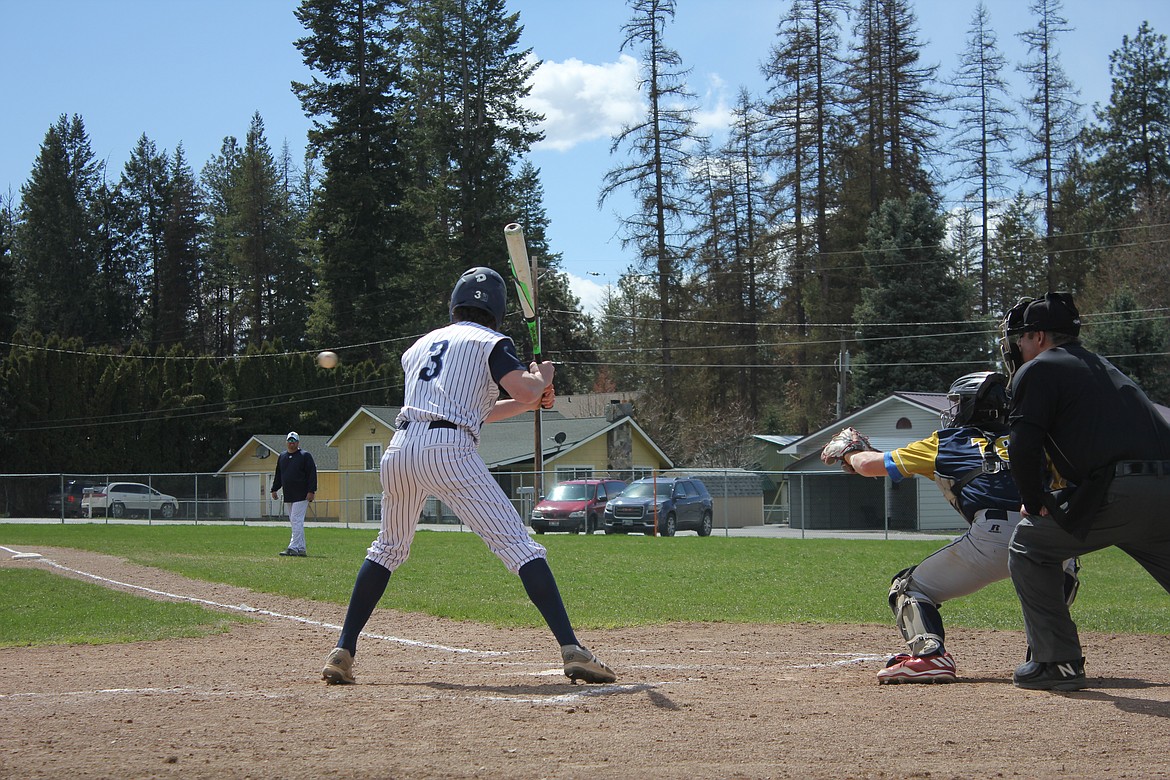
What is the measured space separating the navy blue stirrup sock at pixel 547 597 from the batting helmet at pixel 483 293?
147 centimetres

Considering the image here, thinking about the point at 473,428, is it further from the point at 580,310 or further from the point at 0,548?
the point at 580,310

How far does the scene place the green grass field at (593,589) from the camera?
9562 mm

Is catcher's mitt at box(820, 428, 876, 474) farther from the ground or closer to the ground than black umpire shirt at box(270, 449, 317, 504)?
farther from the ground

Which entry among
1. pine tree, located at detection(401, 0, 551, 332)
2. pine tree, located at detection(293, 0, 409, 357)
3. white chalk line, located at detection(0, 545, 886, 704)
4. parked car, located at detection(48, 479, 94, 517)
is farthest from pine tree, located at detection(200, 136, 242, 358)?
white chalk line, located at detection(0, 545, 886, 704)

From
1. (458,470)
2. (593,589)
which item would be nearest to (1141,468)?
(458,470)

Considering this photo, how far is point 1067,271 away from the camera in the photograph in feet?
166

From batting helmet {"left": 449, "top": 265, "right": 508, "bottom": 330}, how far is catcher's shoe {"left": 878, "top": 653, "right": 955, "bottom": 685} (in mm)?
2999

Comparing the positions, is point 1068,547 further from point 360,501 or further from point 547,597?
point 360,501

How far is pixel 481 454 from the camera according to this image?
49.8 metres

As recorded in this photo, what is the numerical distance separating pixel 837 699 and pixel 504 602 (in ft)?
20.1

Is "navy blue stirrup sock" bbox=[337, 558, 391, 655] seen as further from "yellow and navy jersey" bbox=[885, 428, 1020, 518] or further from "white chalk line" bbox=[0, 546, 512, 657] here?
"yellow and navy jersey" bbox=[885, 428, 1020, 518]

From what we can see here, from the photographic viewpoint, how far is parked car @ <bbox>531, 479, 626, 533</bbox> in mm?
31406

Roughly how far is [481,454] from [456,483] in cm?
4441

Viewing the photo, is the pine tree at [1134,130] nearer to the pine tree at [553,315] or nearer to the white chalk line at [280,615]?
the pine tree at [553,315]
